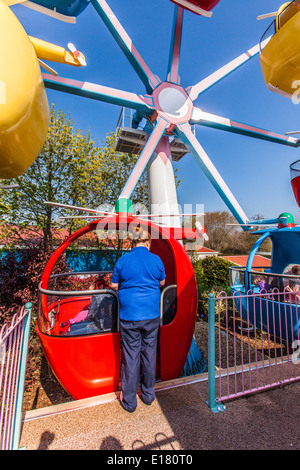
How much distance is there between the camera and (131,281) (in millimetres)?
2357

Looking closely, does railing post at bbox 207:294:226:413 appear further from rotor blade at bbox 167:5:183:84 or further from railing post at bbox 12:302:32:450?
rotor blade at bbox 167:5:183:84

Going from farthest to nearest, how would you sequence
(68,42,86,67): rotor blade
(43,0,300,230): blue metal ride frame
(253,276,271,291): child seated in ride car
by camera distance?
(43,0,300,230): blue metal ride frame → (253,276,271,291): child seated in ride car → (68,42,86,67): rotor blade

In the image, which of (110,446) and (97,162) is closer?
(110,446)

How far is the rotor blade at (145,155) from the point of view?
16.8 ft

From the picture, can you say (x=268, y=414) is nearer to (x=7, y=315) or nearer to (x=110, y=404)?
(x=110, y=404)

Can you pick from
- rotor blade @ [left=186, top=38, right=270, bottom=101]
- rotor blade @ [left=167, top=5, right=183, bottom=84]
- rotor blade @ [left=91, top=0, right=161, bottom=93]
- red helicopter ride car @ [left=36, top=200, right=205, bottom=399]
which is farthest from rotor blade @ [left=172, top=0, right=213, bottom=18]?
red helicopter ride car @ [left=36, top=200, right=205, bottom=399]

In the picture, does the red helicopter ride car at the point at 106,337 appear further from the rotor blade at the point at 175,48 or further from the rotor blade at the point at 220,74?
the rotor blade at the point at 220,74

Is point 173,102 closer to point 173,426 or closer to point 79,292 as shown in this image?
point 79,292

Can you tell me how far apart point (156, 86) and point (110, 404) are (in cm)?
643

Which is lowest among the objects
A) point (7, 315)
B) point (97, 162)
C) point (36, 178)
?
point (7, 315)

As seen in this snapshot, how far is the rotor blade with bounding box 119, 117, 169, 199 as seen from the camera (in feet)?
16.8

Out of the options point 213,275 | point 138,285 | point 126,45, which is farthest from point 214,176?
point 138,285

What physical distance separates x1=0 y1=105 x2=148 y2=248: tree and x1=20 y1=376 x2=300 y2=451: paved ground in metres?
4.03
